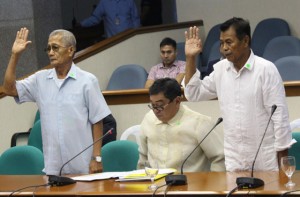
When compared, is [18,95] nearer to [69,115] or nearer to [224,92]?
[69,115]

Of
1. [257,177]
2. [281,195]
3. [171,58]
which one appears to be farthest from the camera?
[171,58]

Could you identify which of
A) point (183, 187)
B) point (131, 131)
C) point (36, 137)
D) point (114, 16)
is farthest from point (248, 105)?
point (114, 16)

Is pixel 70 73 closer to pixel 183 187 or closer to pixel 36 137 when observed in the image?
pixel 183 187

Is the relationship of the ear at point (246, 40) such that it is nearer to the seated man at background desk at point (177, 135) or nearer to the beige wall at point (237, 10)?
the seated man at background desk at point (177, 135)

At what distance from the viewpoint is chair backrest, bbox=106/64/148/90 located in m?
8.46

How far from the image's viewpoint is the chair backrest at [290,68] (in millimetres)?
7215

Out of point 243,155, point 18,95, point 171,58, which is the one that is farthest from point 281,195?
point 171,58

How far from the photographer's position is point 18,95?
520 cm

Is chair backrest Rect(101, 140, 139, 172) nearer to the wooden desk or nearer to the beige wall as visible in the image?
the wooden desk

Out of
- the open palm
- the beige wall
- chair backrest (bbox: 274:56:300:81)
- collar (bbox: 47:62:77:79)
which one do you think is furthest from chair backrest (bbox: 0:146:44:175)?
the beige wall

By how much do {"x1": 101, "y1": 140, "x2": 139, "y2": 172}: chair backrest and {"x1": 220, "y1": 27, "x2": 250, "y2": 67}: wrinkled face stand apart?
110 cm

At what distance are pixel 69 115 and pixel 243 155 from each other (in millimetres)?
1094

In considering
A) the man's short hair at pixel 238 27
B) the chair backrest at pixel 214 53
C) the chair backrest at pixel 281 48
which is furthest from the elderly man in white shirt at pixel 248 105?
the chair backrest at pixel 214 53

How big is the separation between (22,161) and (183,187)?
1791mm
